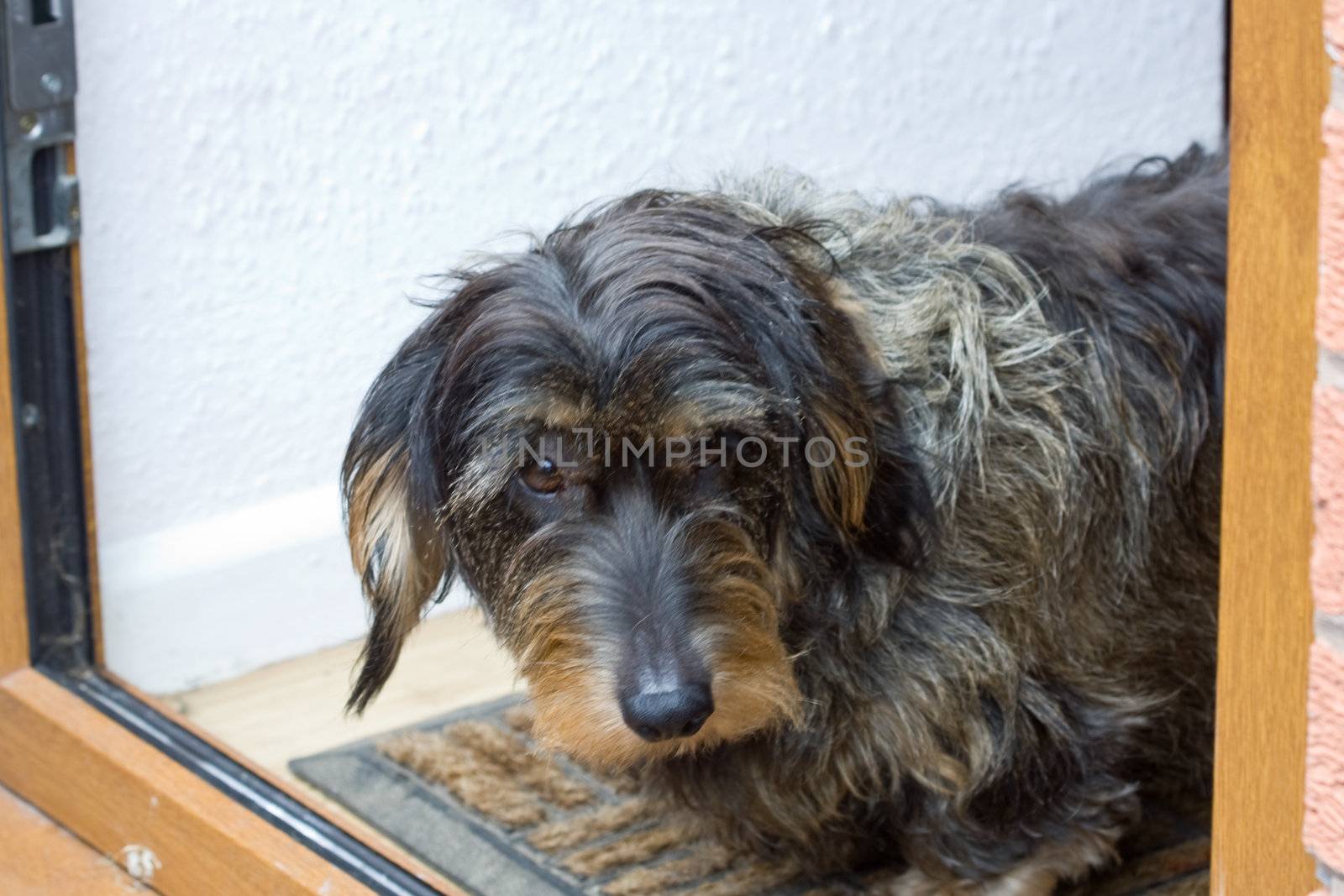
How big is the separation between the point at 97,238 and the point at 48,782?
36.8 inches

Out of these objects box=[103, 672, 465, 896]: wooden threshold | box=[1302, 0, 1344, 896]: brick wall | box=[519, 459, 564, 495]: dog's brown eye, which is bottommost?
box=[103, 672, 465, 896]: wooden threshold

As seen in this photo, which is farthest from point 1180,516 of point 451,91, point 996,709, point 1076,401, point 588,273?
point 451,91

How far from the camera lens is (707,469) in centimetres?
189

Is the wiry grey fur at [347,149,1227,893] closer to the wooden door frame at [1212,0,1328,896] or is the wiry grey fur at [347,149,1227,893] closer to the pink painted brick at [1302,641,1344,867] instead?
the wooden door frame at [1212,0,1328,896]

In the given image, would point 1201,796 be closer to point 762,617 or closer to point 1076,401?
point 1076,401

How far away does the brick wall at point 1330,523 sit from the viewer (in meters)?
1.17

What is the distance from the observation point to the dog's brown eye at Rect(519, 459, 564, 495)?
188 centimetres

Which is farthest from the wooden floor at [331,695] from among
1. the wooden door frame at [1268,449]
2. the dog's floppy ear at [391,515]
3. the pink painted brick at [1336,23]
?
the pink painted brick at [1336,23]

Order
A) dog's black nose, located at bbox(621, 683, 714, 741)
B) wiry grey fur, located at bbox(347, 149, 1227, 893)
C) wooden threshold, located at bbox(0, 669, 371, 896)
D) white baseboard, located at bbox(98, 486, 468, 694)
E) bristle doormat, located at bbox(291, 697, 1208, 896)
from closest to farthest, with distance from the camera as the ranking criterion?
dog's black nose, located at bbox(621, 683, 714, 741) → wiry grey fur, located at bbox(347, 149, 1227, 893) → wooden threshold, located at bbox(0, 669, 371, 896) → bristle doormat, located at bbox(291, 697, 1208, 896) → white baseboard, located at bbox(98, 486, 468, 694)

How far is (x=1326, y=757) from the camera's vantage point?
1.26 meters

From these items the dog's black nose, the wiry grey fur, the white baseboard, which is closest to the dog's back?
the wiry grey fur

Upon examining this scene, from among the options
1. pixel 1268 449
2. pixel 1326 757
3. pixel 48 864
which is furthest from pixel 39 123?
pixel 1326 757

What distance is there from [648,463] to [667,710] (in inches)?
11.3

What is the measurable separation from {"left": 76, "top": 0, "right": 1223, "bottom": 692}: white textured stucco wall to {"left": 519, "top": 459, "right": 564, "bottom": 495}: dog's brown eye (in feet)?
3.46
